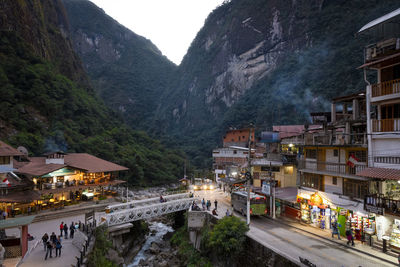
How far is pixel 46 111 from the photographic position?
193 ft

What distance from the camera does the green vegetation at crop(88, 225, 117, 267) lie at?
1858 centimetres

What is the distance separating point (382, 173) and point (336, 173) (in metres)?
5.04

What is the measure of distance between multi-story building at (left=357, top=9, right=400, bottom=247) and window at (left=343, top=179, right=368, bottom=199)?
0.80 m

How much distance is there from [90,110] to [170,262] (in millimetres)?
59824

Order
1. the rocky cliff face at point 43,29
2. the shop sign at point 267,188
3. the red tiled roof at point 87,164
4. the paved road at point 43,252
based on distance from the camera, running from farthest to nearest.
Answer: the rocky cliff face at point 43,29
the red tiled roof at point 87,164
the shop sign at point 267,188
the paved road at point 43,252

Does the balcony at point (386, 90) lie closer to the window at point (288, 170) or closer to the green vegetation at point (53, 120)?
the window at point (288, 170)

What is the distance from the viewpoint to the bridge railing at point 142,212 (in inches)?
1025

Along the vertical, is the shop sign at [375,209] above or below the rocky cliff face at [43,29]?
below

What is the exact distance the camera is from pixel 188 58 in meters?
196

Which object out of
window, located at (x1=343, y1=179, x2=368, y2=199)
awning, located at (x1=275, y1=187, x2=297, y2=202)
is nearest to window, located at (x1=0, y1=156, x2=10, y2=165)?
awning, located at (x1=275, y1=187, x2=297, y2=202)

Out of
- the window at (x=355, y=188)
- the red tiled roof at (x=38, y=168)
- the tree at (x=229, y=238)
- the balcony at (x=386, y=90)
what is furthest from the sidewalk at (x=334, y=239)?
the red tiled roof at (x=38, y=168)

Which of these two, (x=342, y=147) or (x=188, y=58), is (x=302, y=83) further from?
(x=188, y=58)

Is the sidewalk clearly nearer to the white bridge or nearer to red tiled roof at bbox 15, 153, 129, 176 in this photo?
the white bridge

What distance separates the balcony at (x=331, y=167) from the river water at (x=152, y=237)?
68.5 feet
